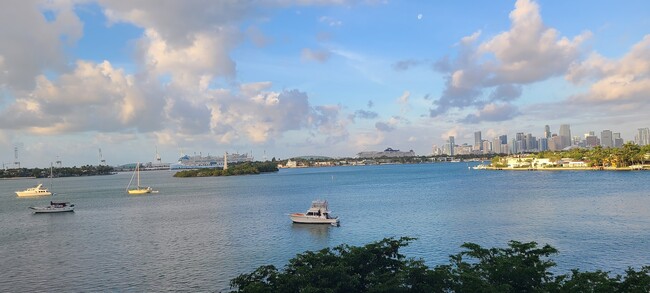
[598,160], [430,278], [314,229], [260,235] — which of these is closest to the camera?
[430,278]

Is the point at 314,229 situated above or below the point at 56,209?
below

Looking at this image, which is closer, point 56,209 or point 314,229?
point 314,229

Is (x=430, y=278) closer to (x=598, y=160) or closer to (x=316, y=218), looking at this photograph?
(x=316, y=218)

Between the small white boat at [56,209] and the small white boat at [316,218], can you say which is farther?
the small white boat at [56,209]

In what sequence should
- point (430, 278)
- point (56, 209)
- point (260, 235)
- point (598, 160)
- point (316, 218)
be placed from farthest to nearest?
point (598, 160), point (56, 209), point (316, 218), point (260, 235), point (430, 278)

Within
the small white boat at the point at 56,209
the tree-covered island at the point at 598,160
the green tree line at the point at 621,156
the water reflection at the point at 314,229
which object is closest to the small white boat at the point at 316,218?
the water reflection at the point at 314,229

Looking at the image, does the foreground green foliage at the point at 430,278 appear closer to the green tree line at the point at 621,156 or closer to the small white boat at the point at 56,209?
the small white boat at the point at 56,209

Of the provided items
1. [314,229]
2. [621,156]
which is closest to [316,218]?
[314,229]

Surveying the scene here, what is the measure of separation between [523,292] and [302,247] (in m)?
17.3

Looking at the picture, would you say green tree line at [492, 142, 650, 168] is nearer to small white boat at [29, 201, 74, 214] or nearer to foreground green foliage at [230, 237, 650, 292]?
small white boat at [29, 201, 74, 214]

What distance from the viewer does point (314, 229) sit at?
35531 mm

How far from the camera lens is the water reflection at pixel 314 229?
33.2 metres

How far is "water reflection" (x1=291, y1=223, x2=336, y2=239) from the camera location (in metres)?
33.2

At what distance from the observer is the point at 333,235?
107ft
